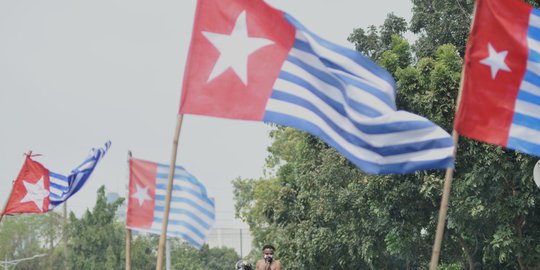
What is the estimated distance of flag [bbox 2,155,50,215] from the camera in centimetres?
2386

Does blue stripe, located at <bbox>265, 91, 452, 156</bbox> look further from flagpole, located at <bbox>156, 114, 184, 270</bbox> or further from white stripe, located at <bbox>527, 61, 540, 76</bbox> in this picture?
white stripe, located at <bbox>527, 61, 540, 76</bbox>

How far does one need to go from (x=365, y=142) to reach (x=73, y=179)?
9.99 meters

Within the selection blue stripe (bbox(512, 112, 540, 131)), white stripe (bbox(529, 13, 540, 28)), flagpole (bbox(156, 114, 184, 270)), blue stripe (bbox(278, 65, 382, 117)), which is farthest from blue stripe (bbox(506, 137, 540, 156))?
flagpole (bbox(156, 114, 184, 270))

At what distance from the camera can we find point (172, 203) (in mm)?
13359

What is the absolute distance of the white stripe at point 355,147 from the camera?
10219 millimetres

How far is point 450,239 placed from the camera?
36.4 metres

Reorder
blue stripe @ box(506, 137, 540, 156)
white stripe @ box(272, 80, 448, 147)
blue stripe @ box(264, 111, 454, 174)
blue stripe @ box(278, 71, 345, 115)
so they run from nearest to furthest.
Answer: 1. blue stripe @ box(264, 111, 454, 174)
2. white stripe @ box(272, 80, 448, 147)
3. blue stripe @ box(506, 137, 540, 156)
4. blue stripe @ box(278, 71, 345, 115)

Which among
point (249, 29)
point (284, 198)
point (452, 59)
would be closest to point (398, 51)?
point (452, 59)

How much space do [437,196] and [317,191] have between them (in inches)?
347

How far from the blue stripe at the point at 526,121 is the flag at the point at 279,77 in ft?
3.44

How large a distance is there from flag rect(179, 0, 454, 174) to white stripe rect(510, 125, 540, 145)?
1.03m

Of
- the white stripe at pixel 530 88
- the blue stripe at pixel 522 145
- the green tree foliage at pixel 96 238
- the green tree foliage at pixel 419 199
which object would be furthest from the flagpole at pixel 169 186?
the green tree foliage at pixel 96 238

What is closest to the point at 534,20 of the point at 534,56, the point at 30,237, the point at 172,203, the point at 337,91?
the point at 534,56

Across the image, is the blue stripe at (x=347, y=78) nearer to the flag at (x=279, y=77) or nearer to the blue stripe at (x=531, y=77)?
the flag at (x=279, y=77)
